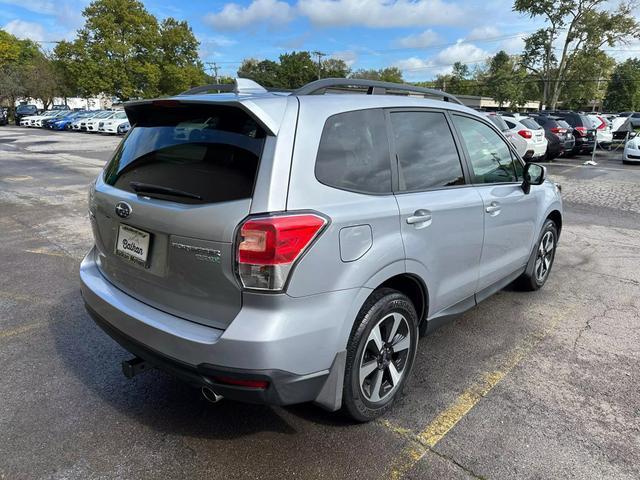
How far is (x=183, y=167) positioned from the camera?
2389 mm

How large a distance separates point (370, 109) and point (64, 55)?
55513 mm

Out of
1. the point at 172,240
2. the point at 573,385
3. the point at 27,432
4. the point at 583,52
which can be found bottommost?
the point at 27,432

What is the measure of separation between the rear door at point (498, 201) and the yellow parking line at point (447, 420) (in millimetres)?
564

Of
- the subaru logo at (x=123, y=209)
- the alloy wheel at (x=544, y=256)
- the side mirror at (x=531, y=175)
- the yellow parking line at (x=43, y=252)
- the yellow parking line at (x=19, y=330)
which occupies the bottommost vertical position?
the yellow parking line at (x=19, y=330)

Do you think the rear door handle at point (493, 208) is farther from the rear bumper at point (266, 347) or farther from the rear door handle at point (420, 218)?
the rear bumper at point (266, 347)

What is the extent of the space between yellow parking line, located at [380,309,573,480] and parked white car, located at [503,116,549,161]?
13465mm

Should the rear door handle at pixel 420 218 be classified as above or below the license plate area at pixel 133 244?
Answer: above

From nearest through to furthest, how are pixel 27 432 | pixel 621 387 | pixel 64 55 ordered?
1. pixel 27 432
2. pixel 621 387
3. pixel 64 55

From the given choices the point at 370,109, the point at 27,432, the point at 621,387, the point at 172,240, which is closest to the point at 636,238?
the point at 621,387

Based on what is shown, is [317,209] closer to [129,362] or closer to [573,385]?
[129,362]

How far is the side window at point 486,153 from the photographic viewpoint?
337 cm

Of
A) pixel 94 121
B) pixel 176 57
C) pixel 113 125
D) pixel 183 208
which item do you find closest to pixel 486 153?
pixel 183 208

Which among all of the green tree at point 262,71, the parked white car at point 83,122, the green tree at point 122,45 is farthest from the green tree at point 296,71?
the parked white car at point 83,122

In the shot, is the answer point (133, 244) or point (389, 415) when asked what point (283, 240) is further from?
point (389, 415)
